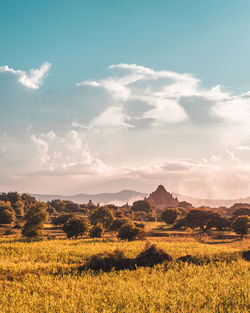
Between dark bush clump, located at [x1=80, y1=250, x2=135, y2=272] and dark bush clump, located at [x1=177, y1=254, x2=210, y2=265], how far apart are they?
6739mm

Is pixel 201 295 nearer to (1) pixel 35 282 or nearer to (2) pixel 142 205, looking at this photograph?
(1) pixel 35 282

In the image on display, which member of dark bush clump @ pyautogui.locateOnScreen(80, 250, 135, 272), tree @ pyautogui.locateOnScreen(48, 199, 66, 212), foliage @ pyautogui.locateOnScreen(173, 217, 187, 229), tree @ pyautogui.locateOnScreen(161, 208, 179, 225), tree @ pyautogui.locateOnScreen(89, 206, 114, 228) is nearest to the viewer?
dark bush clump @ pyautogui.locateOnScreen(80, 250, 135, 272)

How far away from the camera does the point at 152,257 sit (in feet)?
93.0

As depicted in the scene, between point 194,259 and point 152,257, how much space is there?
559 centimetres

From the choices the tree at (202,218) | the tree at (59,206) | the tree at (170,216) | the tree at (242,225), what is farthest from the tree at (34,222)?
the tree at (59,206)

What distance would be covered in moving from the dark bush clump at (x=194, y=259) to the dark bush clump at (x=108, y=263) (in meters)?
6.74

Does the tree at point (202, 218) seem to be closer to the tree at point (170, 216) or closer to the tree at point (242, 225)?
the tree at point (242, 225)

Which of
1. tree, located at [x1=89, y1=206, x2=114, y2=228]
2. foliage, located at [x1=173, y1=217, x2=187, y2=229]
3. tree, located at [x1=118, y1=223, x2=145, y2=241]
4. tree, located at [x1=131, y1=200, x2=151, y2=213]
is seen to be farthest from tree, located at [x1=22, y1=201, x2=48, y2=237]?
tree, located at [x1=131, y1=200, x2=151, y2=213]

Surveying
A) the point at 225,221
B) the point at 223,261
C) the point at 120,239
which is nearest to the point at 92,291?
the point at 223,261

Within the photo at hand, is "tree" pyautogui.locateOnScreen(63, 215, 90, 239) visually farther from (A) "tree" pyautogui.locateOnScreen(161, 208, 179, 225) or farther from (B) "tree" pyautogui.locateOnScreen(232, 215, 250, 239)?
(A) "tree" pyautogui.locateOnScreen(161, 208, 179, 225)

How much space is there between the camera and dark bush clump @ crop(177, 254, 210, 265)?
28920mm

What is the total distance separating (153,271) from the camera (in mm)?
24969

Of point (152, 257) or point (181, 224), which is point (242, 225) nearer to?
point (181, 224)

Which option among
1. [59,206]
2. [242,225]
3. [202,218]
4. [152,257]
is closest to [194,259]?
[152,257]
